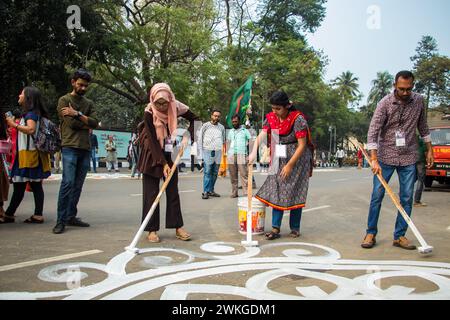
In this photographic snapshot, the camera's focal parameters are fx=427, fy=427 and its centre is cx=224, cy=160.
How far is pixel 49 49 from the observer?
15.2 meters

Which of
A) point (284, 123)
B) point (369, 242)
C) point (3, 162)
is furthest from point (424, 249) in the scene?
point (3, 162)

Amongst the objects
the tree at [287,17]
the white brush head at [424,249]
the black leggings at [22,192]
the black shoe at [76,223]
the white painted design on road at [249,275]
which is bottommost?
the white painted design on road at [249,275]

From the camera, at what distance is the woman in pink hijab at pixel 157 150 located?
469 cm

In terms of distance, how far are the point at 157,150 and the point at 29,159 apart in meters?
2.08

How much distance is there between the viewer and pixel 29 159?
5.66 metres

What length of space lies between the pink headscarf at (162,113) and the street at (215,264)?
1219 millimetres

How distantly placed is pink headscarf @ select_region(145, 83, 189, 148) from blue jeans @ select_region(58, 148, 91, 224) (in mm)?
1246

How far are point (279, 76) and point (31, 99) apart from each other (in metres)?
29.1

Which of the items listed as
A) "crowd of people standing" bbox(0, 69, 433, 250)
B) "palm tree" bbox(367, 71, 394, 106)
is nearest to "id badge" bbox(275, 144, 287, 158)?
"crowd of people standing" bbox(0, 69, 433, 250)

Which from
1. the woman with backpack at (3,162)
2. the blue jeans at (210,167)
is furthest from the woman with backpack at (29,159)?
the blue jeans at (210,167)

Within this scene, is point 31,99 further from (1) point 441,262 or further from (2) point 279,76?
(2) point 279,76

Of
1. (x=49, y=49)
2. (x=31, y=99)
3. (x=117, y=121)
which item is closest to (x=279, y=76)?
(x=117, y=121)

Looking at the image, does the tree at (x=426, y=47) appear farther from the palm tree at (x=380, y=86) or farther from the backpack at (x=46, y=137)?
the backpack at (x=46, y=137)

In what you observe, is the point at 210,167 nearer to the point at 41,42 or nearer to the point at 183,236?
the point at 183,236
